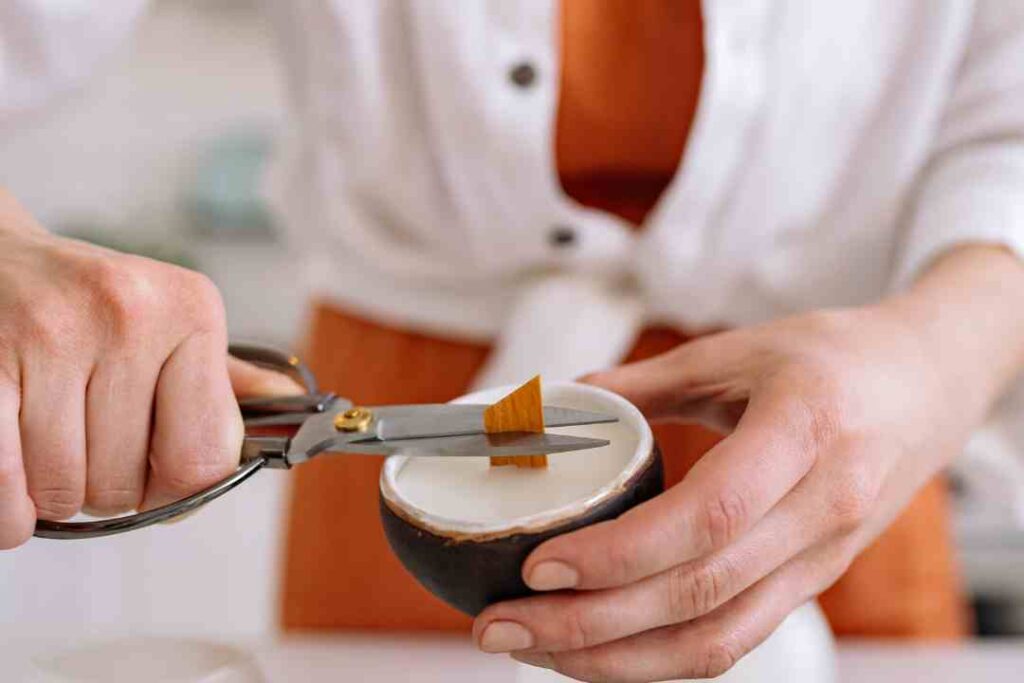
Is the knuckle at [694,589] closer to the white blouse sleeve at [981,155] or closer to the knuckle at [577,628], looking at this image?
the knuckle at [577,628]

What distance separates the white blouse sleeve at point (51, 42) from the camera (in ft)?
2.15

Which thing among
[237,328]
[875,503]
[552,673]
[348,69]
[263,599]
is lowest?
[263,599]

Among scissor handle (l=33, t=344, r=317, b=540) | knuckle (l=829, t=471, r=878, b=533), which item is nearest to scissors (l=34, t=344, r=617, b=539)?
scissor handle (l=33, t=344, r=317, b=540)

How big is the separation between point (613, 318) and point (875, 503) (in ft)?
0.98

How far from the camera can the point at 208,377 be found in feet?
1.54

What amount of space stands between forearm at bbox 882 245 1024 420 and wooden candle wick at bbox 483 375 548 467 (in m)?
0.23

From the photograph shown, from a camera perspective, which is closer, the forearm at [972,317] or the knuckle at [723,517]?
the knuckle at [723,517]

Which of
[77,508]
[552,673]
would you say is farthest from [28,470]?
[552,673]

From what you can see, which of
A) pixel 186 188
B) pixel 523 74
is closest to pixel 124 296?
pixel 523 74

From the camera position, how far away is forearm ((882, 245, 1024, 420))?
0.59m

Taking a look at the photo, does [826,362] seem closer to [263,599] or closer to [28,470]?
[28,470]

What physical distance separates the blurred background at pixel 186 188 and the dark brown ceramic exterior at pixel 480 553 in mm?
1523

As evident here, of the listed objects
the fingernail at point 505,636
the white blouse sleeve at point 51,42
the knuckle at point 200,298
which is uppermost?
the white blouse sleeve at point 51,42

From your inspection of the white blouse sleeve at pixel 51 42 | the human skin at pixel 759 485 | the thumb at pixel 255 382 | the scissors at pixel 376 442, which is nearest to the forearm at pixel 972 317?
the human skin at pixel 759 485
